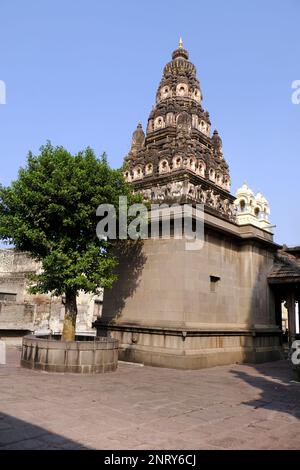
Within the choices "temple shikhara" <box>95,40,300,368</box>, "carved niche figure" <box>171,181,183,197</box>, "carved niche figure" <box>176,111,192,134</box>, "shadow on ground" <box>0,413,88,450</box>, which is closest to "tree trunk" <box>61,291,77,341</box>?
"temple shikhara" <box>95,40,300,368</box>

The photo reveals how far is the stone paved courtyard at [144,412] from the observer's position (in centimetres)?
595

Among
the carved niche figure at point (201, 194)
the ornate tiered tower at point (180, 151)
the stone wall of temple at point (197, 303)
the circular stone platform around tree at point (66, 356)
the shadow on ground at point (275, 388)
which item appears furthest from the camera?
the carved niche figure at point (201, 194)

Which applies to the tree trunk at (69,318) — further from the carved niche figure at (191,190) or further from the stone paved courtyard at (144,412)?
the carved niche figure at (191,190)

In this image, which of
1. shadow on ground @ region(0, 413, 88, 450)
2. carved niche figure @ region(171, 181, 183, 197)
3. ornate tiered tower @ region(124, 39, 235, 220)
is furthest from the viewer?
ornate tiered tower @ region(124, 39, 235, 220)

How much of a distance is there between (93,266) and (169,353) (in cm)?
483

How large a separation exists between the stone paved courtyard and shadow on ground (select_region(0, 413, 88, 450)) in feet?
0.05

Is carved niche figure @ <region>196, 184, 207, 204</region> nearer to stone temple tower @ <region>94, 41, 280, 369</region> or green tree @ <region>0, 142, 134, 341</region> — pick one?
stone temple tower @ <region>94, 41, 280, 369</region>

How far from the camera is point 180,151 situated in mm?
37469

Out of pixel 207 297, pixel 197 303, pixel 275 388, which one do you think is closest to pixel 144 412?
pixel 275 388

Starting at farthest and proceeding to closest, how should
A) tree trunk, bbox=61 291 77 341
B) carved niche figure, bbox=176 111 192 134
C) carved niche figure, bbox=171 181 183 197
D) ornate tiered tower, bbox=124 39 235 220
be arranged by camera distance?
1. carved niche figure, bbox=176 111 192 134
2. ornate tiered tower, bbox=124 39 235 220
3. carved niche figure, bbox=171 181 183 197
4. tree trunk, bbox=61 291 77 341

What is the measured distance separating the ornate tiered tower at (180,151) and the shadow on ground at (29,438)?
99.6 ft

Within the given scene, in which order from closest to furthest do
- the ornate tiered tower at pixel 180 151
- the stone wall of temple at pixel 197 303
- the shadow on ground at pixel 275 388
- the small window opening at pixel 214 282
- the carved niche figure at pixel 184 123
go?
the shadow on ground at pixel 275 388 < the stone wall of temple at pixel 197 303 < the small window opening at pixel 214 282 < the ornate tiered tower at pixel 180 151 < the carved niche figure at pixel 184 123

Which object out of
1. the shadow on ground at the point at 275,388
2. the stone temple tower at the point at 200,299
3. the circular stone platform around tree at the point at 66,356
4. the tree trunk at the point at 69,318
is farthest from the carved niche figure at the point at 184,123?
the circular stone platform around tree at the point at 66,356

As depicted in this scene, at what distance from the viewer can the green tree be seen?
1377 centimetres
